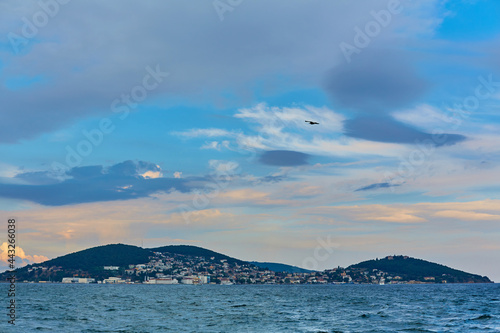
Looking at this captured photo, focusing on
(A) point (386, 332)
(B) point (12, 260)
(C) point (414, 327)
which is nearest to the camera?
(B) point (12, 260)

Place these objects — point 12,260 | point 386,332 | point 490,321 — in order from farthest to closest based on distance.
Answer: point 490,321, point 386,332, point 12,260

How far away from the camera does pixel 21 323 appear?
6675 centimetres

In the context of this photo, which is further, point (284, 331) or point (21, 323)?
point (21, 323)

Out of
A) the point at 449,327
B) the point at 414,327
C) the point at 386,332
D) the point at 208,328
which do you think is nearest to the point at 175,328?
the point at 208,328

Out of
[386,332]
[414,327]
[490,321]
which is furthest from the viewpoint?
[490,321]

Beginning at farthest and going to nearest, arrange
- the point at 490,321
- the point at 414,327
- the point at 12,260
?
the point at 490,321 < the point at 414,327 < the point at 12,260

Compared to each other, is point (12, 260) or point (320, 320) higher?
point (12, 260)

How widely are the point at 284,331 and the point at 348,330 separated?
790cm

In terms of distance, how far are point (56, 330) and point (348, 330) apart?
35.2m

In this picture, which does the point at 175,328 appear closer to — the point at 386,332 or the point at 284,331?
the point at 284,331

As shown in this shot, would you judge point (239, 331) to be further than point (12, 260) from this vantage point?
Yes

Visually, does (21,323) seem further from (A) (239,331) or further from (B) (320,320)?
(B) (320,320)

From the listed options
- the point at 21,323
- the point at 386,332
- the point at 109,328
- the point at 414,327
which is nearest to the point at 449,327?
the point at 414,327

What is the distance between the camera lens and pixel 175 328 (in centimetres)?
6319
